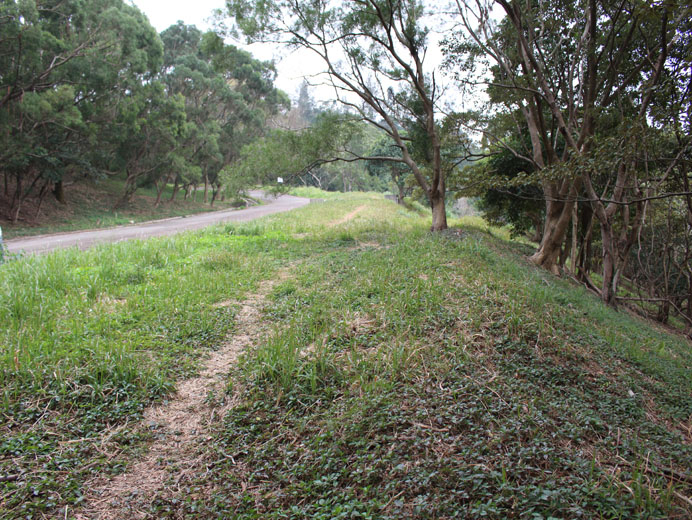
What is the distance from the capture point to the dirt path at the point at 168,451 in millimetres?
2264

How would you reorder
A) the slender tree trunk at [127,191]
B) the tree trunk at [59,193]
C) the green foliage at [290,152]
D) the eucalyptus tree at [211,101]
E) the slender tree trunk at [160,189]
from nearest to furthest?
the green foliage at [290,152]
the tree trunk at [59,193]
the slender tree trunk at [127,191]
the eucalyptus tree at [211,101]
the slender tree trunk at [160,189]

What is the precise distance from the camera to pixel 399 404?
10.0 feet

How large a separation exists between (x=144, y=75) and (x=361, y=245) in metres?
17.8

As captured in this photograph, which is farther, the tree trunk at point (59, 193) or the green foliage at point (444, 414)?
the tree trunk at point (59, 193)

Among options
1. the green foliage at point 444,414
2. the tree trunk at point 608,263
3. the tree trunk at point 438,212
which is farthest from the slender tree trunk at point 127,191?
the tree trunk at point 608,263

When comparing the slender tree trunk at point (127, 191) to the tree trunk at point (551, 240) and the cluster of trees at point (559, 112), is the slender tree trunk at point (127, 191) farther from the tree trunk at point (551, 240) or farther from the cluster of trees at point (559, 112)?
the tree trunk at point (551, 240)

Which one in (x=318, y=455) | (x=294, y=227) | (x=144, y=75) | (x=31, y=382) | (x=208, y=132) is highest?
(x=144, y=75)

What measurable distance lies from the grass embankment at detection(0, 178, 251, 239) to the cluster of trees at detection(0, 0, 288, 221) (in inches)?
26.1

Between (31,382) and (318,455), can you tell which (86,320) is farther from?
(318,455)

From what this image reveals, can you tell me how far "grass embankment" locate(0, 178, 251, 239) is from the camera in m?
16.1

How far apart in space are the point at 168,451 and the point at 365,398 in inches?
57.1

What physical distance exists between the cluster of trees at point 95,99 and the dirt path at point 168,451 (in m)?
9.44

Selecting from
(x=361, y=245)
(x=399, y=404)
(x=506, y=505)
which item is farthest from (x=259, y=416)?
(x=361, y=245)

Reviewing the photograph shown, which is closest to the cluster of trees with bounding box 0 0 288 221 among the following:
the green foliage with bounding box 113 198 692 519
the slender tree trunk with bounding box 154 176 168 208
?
the slender tree trunk with bounding box 154 176 168 208
